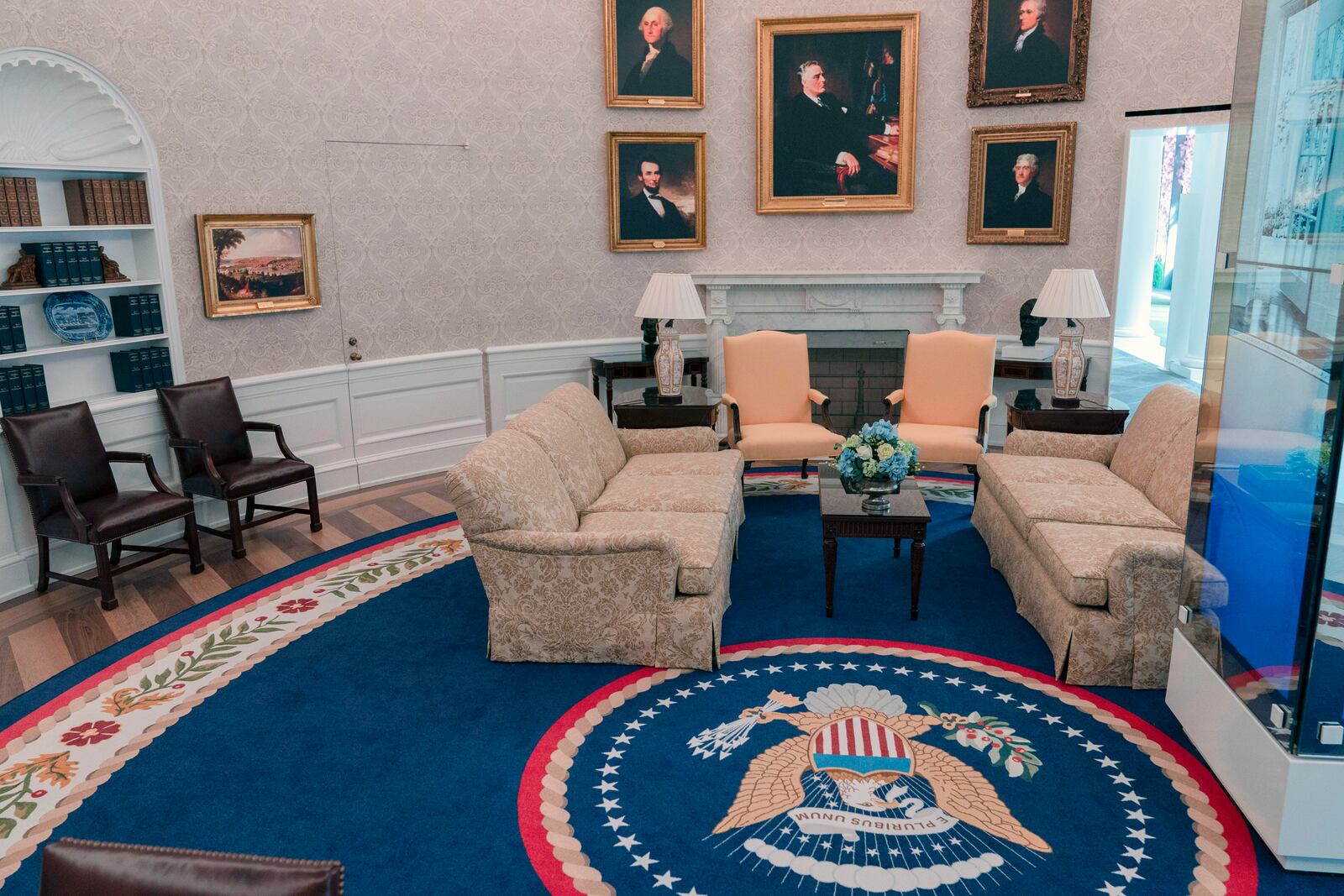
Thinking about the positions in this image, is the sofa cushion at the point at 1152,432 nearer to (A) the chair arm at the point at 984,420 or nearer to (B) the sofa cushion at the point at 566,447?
(A) the chair arm at the point at 984,420

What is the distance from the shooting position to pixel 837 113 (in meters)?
7.62

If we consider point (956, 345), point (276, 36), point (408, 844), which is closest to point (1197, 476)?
point (408, 844)

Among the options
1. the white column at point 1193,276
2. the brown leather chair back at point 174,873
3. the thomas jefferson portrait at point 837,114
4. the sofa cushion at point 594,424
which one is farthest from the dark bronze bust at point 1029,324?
the brown leather chair back at point 174,873

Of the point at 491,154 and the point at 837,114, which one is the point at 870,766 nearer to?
the point at 491,154

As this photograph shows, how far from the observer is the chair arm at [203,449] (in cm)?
557

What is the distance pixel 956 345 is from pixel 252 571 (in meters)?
4.67

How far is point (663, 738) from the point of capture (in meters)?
3.62

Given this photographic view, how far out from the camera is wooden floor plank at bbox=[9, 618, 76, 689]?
4262 mm

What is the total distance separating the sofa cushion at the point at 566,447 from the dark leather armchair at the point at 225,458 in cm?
175

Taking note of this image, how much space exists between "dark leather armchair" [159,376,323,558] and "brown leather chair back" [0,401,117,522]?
47 centimetres

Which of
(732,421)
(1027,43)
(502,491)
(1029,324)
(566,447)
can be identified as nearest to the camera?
(502,491)

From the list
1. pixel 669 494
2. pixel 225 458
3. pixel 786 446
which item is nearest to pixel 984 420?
pixel 786 446

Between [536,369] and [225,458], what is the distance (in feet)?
8.43

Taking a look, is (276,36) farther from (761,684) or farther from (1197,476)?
(1197,476)
